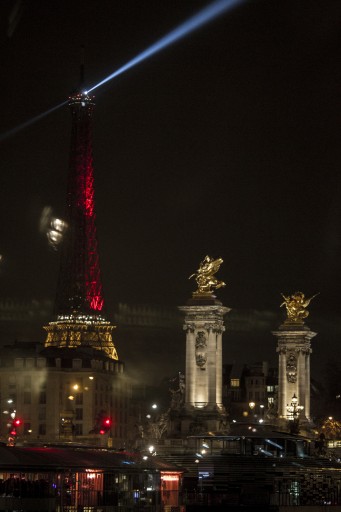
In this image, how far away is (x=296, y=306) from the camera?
181250 mm

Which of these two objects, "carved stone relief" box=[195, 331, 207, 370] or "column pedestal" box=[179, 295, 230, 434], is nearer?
"column pedestal" box=[179, 295, 230, 434]

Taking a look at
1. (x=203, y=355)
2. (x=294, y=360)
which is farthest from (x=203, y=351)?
(x=294, y=360)

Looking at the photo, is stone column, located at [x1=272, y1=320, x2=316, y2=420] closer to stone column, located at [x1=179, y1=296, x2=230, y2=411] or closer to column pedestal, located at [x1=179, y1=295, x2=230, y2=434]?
column pedestal, located at [x1=179, y1=295, x2=230, y2=434]

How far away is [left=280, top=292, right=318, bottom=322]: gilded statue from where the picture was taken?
18125cm

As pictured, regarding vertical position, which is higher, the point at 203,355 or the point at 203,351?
the point at 203,351

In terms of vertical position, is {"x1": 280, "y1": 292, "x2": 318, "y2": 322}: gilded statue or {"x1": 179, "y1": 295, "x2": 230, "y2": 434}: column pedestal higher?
{"x1": 280, "y1": 292, "x2": 318, "y2": 322}: gilded statue

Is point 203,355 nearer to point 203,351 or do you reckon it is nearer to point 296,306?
point 203,351

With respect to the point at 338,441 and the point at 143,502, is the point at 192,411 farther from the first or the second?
the point at 143,502

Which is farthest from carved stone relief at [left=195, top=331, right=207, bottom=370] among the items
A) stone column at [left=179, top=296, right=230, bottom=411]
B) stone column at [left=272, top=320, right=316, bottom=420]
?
stone column at [left=272, top=320, right=316, bottom=420]

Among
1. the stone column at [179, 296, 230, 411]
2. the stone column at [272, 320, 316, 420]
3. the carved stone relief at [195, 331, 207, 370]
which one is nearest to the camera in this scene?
the stone column at [179, 296, 230, 411]

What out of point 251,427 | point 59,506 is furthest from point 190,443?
point 59,506

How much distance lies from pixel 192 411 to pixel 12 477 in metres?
72.7

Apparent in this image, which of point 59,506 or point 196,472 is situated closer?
point 59,506

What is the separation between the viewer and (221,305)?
520 ft
